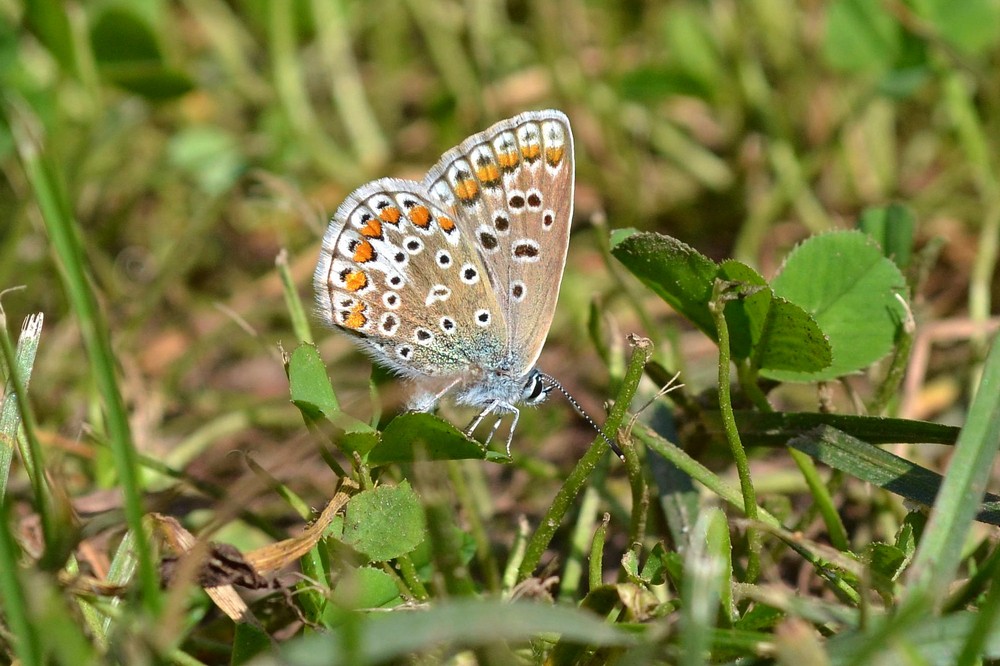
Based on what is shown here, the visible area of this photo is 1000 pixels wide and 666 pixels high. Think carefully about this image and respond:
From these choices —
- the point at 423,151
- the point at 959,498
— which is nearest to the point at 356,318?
the point at 959,498

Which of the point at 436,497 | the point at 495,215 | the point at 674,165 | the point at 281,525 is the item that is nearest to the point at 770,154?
the point at 674,165

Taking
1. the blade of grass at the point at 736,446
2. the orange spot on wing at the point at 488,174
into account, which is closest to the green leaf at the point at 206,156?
the orange spot on wing at the point at 488,174

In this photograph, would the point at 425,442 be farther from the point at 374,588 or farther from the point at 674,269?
the point at 674,269

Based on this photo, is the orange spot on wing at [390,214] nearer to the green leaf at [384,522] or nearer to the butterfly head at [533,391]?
the butterfly head at [533,391]

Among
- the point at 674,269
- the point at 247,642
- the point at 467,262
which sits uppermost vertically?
the point at 674,269

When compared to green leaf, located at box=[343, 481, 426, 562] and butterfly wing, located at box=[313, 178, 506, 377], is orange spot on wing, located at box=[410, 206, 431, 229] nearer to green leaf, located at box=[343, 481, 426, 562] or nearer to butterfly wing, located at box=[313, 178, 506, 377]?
butterfly wing, located at box=[313, 178, 506, 377]

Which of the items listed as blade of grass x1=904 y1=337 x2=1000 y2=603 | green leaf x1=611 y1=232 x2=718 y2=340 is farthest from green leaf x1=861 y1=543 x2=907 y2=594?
green leaf x1=611 y1=232 x2=718 y2=340
